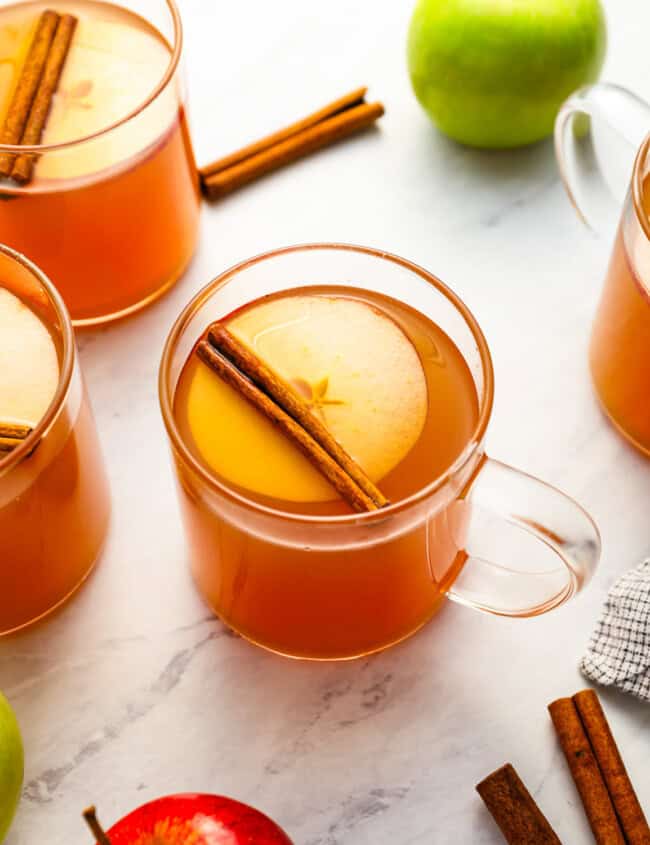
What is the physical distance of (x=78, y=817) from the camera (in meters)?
1.08

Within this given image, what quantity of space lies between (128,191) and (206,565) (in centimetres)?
39

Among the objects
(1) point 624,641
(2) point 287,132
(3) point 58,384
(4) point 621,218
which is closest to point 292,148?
(2) point 287,132

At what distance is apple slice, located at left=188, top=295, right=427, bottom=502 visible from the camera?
102cm

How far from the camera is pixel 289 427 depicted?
1.02 metres

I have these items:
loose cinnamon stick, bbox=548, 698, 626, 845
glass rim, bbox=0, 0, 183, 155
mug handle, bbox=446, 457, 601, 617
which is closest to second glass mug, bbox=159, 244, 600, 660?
mug handle, bbox=446, 457, 601, 617

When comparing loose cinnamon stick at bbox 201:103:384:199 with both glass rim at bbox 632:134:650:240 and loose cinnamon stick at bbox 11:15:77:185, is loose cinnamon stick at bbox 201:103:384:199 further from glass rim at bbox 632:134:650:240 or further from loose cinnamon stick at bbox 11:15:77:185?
glass rim at bbox 632:134:650:240

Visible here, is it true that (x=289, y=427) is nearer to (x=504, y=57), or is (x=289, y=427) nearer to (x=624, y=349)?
(x=624, y=349)

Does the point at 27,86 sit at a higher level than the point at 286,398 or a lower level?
higher

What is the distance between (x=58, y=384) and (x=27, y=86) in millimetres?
382

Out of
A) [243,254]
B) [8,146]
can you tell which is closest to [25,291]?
[8,146]

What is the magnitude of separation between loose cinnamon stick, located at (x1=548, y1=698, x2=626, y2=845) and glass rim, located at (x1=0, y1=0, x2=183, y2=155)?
68 cm

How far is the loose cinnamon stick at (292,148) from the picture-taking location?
4.69ft

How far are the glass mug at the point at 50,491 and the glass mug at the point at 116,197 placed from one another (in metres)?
0.14

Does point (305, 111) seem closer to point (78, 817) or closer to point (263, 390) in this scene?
point (263, 390)
